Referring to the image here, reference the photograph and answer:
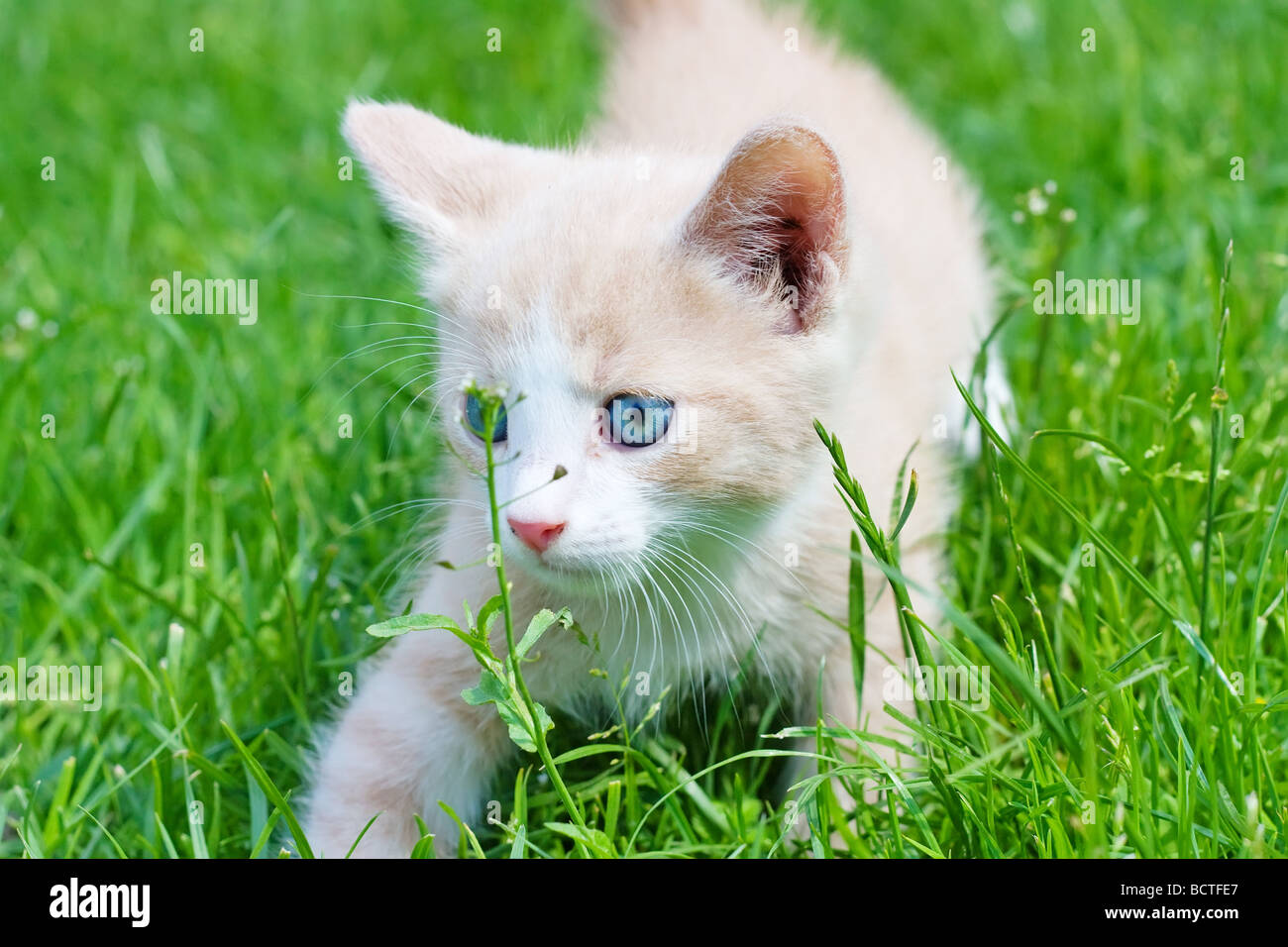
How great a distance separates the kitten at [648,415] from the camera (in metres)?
1.51

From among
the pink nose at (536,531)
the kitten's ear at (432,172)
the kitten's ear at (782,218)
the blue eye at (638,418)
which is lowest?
the pink nose at (536,531)

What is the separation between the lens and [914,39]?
167 inches

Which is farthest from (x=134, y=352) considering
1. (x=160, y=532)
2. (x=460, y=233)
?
(x=460, y=233)

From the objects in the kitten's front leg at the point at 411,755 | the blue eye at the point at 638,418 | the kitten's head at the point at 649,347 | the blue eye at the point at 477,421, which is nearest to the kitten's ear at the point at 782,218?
the kitten's head at the point at 649,347

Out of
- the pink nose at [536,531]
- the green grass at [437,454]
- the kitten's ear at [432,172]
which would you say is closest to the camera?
the pink nose at [536,531]

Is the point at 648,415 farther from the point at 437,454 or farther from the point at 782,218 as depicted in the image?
the point at 437,454

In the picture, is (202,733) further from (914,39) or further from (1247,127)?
(914,39)

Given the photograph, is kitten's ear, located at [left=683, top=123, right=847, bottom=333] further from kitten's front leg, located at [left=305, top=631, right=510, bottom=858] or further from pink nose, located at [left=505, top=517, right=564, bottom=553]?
kitten's front leg, located at [left=305, top=631, right=510, bottom=858]

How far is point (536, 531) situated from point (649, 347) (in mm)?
271

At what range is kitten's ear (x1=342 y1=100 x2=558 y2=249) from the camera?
1.75m

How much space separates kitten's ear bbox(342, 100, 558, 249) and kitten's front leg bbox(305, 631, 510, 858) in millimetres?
610

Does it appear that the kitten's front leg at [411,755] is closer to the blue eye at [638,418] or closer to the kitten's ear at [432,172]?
the blue eye at [638,418]

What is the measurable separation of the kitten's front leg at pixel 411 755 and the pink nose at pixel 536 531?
0.40 metres
